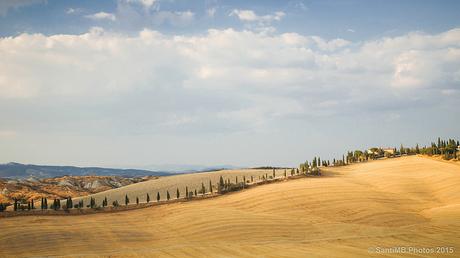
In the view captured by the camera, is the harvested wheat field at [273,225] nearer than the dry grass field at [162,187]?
Yes

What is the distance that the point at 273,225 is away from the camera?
1604 inches

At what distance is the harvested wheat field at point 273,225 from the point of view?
32875 millimetres

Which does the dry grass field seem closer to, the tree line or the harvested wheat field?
the tree line

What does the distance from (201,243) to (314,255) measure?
425 inches

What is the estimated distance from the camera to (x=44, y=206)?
53.8m

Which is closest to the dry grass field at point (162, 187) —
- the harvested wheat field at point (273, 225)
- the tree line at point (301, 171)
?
the tree line at point (301, 171)

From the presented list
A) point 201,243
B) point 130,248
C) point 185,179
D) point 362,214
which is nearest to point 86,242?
point 130,248

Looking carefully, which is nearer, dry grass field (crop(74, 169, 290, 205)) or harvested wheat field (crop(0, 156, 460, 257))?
harvested wheat field (crop(0, 156, 460, 257))

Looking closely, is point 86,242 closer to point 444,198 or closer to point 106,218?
point 106,218

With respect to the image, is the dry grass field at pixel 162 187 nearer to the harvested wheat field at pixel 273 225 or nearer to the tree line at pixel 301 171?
the tree line at pixel 301 171

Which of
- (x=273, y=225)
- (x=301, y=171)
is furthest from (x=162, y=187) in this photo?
(x=273, y=225)

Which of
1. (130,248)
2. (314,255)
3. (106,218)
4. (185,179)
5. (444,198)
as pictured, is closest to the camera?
(314,255)

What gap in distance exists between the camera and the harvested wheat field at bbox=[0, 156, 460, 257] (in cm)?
3288

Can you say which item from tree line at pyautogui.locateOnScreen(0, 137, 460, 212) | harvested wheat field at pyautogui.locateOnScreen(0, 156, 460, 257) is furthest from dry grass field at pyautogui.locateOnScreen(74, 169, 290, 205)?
harvested wheat field at pyautogui.locateOnScreen(0, 156, 460, 257)
